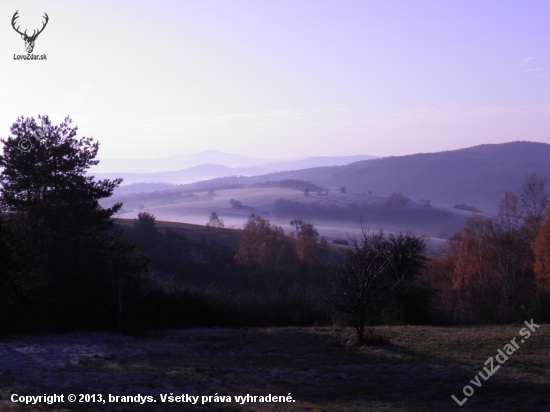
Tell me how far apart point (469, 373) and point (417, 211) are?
118 m

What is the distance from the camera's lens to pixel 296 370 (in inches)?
455

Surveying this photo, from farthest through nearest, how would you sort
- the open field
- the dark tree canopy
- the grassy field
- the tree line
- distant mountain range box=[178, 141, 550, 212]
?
1. distant mountain range box=[178, 141, 550, 212]
2. the grassy field
3. the open field
4. the dark tree canopy
5. the tree line

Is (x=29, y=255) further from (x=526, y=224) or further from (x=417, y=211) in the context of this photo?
(x=417, y=211)

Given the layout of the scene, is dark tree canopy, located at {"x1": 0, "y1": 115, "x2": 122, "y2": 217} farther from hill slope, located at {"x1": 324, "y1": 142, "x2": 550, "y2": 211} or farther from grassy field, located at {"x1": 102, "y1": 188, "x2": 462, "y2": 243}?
hill slope, located at {"x1": 324, "y1": 142, "x2": 550, "y2": 211}

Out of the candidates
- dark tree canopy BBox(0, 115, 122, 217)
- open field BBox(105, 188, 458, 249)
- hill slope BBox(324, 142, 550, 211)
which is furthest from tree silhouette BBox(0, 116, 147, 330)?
hill slope BBox(324, 142, 550, 211)

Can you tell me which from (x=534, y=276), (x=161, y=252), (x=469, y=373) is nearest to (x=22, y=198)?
(x=469, y=373)

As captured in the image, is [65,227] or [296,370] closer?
[296,370]

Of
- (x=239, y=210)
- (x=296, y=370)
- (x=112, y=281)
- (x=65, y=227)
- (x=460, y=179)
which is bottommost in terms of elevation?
(x=296, y=370)

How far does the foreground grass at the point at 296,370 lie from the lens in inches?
344

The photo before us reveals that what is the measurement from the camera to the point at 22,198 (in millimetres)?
25766

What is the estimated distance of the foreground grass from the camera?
8.73 m

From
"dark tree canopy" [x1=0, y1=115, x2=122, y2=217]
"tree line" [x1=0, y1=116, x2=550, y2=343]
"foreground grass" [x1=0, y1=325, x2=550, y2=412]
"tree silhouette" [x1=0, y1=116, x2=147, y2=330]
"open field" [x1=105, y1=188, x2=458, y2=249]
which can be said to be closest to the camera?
"foreground grass" [x1=0, y1=325, x2=550, y2=412]

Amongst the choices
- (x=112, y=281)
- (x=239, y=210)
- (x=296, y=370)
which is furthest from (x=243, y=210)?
(x=296, y=370)

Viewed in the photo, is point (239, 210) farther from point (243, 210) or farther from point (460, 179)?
point (460, 179)
